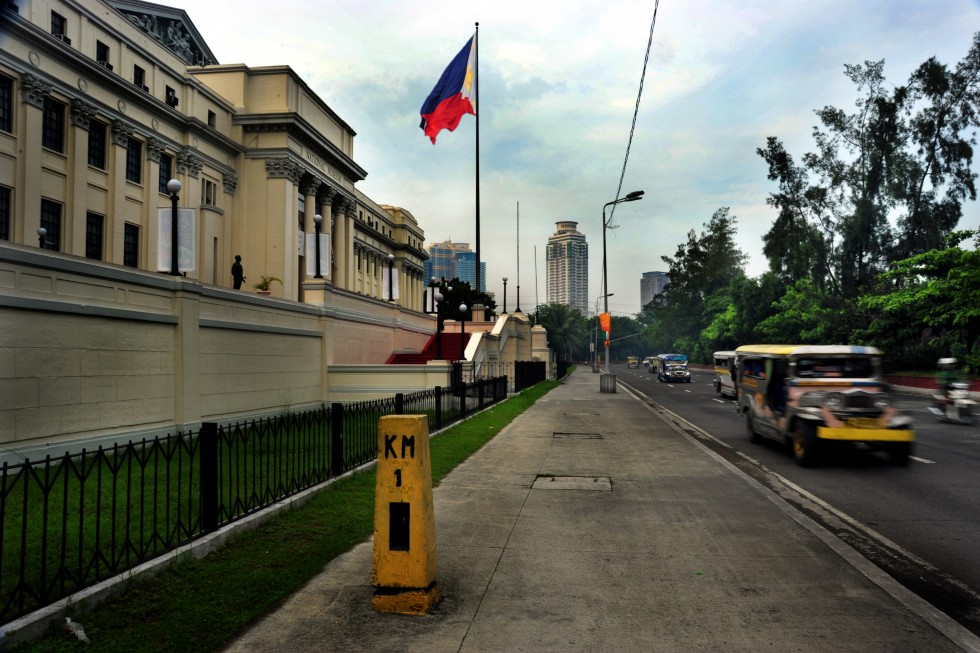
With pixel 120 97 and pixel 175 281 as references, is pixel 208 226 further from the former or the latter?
pixel 175 281

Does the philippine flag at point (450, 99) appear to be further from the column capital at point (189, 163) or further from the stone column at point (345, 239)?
the stone column at point (345, 239)

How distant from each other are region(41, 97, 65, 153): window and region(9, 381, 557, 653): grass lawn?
80.7 ft

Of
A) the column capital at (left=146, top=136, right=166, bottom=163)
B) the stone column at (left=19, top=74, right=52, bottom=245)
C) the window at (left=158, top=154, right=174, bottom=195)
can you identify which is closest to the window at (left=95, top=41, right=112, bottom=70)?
the column capital at (left=146, top=136, right=166, bottom=163)

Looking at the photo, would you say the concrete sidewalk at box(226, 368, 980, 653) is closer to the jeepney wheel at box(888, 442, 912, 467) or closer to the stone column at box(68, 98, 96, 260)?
the jeepney wheel at box(888, 442, 912, 467)

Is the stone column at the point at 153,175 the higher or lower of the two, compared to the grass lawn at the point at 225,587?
higher

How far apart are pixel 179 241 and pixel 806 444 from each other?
15.4 m

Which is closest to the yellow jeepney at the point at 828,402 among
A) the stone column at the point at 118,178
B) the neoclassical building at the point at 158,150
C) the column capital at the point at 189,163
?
the neoclassical building at the point at 158,150

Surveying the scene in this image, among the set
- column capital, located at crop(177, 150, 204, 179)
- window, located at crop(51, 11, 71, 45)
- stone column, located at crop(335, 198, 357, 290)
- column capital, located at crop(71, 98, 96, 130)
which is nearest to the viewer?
window, located at crop(51, 11, 71, 45)

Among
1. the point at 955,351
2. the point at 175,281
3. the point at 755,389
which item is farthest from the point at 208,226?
the point at 955,351

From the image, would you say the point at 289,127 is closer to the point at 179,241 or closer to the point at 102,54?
the point at 102,54

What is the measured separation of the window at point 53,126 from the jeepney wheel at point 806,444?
1097 inches

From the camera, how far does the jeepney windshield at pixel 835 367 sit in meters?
12.8

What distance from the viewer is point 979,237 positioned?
36.7 metres

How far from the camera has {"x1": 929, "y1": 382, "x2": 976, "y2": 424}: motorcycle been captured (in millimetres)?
20281
